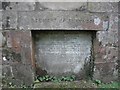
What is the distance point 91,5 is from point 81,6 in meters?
0.15

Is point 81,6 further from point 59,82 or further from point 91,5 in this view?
point 59,82

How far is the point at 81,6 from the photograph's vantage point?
4629 mm

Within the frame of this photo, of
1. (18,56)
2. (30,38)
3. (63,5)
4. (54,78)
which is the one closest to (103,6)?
(63,5)

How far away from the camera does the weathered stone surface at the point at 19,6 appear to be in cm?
461

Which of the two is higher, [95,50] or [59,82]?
[95,50]

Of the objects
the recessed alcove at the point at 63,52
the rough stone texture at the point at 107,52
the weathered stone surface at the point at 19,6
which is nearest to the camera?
the weathered stone surface at the point at 19,6

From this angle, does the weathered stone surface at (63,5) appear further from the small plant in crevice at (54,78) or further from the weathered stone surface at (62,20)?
the small plant in crevice at (54,78)

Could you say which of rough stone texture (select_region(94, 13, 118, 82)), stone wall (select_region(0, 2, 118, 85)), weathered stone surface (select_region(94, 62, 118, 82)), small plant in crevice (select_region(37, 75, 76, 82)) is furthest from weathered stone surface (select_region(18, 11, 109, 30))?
A: small plant in crevice (select_region(37, 75, 76, 82))

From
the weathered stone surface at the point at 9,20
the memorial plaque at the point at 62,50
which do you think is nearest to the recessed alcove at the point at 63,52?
the memorial plaque at the point at 62,50

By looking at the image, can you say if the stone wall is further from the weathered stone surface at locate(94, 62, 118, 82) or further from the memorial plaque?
the memorial plaque

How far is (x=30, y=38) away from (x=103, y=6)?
3.94 ft

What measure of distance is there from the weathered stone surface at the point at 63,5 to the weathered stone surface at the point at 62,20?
0.20ft

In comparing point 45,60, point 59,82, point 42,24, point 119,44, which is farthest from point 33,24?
point 119,44

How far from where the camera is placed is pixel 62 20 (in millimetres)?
4656
